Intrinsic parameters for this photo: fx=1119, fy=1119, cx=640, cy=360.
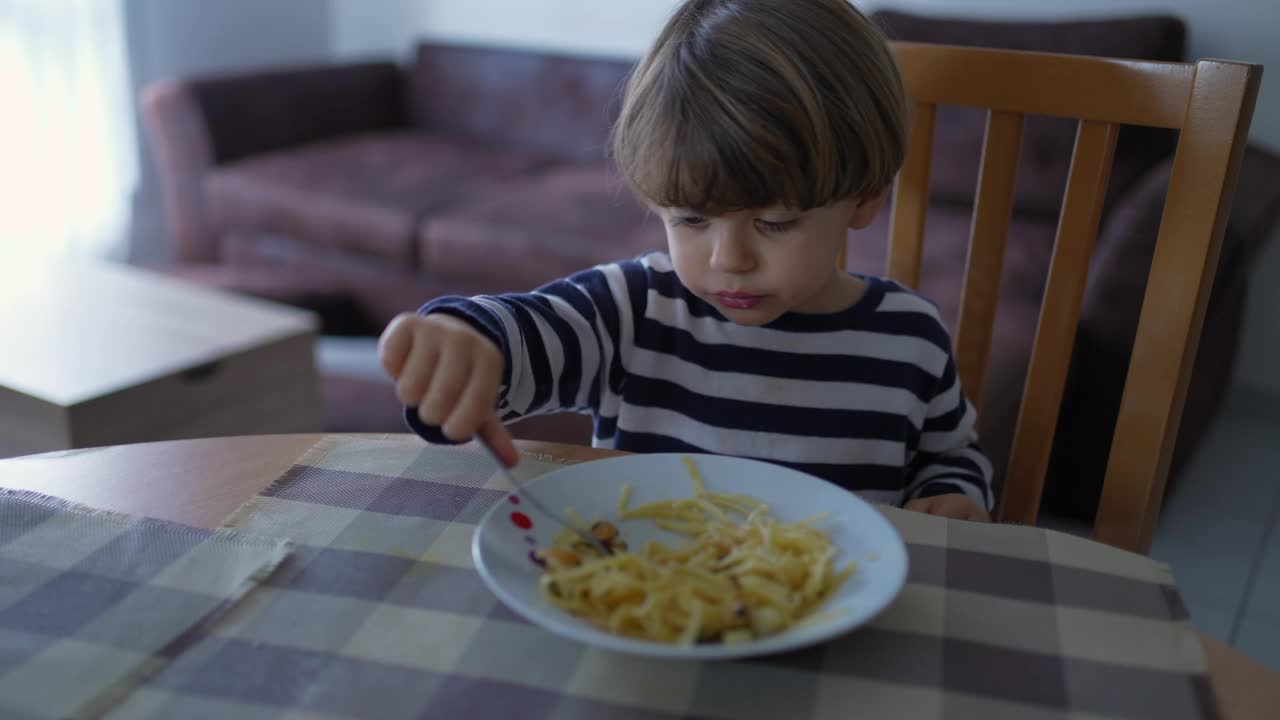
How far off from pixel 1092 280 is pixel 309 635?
1591 mm

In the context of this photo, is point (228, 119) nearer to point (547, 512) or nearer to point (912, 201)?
point (912, 201)

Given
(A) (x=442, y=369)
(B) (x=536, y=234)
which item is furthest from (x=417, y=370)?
(B) (x=536, y=234)

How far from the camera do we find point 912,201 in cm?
103

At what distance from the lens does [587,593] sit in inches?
23.5

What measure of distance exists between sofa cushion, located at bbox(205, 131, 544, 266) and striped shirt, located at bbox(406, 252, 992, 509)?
5.72 ft

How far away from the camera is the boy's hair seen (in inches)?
31.9

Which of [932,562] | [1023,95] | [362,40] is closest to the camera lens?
[932,562]

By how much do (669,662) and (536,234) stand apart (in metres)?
1.98

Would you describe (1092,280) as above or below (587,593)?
below

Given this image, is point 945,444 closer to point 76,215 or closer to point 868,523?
point 868,523

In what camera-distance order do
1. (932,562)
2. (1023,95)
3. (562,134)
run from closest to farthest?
1. (932,562)
2. (1023,95)
3. (562,134)

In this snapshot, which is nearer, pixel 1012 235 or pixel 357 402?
pixel 357 402

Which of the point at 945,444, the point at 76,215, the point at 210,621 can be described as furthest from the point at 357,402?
the point at 76,215

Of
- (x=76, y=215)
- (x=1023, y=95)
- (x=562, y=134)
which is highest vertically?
(x=1023, y=95)
